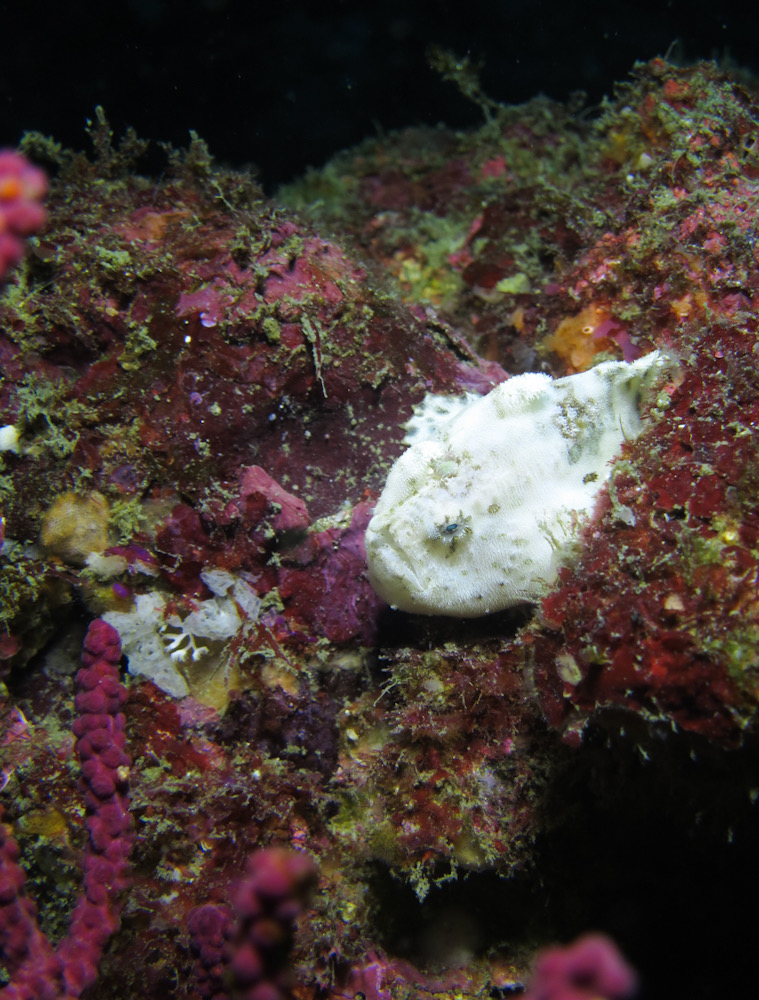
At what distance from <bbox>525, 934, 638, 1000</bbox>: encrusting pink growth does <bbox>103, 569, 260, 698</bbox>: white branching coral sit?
7.65ft

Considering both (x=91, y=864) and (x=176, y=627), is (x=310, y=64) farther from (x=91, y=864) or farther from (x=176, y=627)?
(x=91, y=864)

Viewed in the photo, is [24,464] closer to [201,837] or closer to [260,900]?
[201,837]

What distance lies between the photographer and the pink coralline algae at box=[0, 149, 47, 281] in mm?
1061

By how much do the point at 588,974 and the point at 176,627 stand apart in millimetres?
2621

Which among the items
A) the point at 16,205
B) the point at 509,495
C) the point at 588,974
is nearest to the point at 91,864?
the point at 588,974

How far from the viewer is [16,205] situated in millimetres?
1063

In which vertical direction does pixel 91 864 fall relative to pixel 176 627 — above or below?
below

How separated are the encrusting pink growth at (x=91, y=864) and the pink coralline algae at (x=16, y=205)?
2.36 m

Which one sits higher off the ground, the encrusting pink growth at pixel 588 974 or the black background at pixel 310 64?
the black background at pixel 310 64

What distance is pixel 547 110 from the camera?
A: 635 cm

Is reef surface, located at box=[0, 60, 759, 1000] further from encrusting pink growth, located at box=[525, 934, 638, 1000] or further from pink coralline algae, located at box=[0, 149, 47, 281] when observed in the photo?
pink coralline algae, located at box=[0, 149, 47, 281]

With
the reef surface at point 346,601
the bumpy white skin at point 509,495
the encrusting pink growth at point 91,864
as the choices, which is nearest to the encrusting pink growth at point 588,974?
the reef surface at point 346,601

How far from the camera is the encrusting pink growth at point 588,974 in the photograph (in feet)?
3.23

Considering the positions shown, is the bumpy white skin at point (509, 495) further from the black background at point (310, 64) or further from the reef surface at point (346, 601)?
the black background at point (310, 64)
